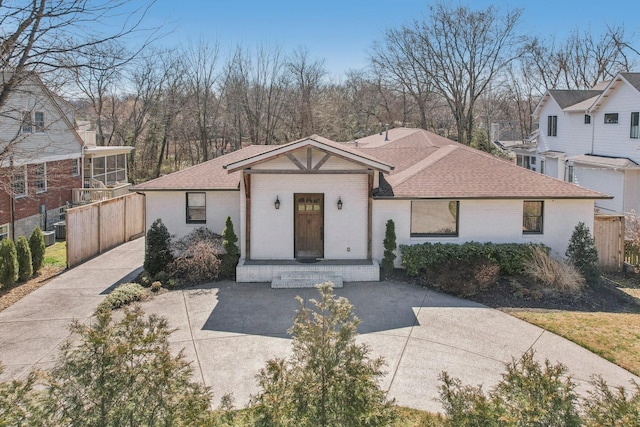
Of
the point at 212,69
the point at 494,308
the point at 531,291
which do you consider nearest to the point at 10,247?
the point at 494,308

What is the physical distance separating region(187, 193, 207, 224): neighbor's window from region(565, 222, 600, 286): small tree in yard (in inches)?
481

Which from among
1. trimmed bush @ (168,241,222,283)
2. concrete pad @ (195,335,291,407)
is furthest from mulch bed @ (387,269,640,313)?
concrete pad @ (195,335,291,407)

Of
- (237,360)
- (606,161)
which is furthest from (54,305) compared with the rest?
(606,161)

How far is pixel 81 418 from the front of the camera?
4.85m

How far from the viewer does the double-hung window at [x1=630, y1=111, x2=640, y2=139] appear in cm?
2292

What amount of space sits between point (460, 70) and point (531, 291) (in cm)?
2966

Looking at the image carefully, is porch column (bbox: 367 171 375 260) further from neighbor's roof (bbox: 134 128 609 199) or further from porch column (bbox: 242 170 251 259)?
porch column (bbox: 242 170 251 259)

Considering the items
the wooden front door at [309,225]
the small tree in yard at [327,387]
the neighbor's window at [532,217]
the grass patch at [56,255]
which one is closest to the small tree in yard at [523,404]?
the small tree in yard at [327,387]

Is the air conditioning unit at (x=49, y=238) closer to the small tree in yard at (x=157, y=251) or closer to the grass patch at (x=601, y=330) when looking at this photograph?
the small tree in yard at (x=157, y=251)

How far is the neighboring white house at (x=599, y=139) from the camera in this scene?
23.2m

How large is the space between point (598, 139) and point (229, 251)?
75.5ft

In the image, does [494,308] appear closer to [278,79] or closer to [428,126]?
[278,79]

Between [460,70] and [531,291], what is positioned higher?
[460,70]

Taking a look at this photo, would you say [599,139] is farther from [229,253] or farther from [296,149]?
[229,253]
